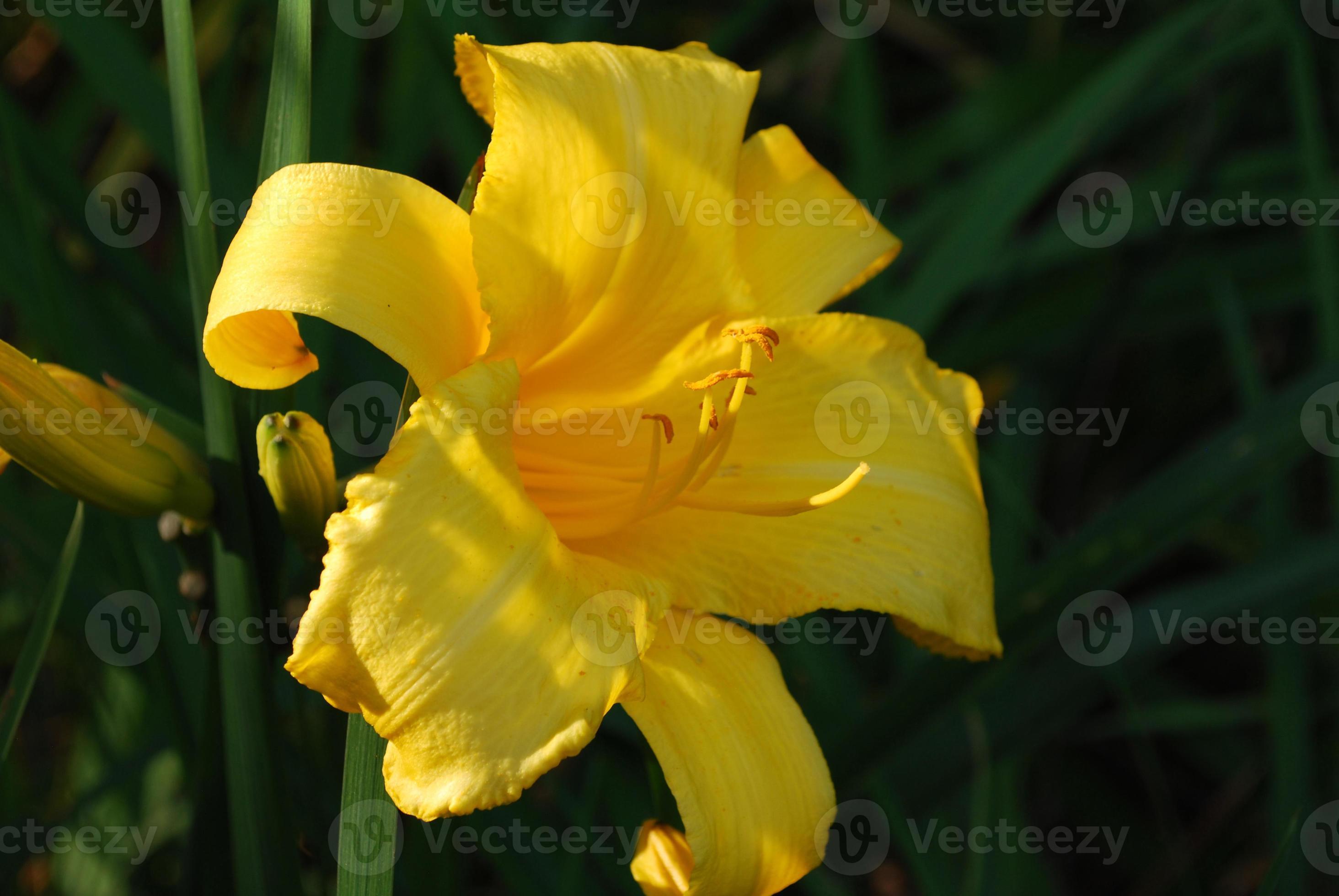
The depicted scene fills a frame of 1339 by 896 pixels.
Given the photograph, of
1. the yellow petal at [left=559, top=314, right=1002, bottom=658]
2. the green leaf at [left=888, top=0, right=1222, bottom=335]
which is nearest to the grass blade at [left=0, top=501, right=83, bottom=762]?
the yellow petal at [left=559, top=314, right=1002, bottom=658]

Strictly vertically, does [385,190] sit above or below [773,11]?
above

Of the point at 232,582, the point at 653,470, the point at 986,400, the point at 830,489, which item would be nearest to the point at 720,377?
the point at 653,470

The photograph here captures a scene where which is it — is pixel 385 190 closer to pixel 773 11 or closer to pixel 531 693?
pixel 531 693

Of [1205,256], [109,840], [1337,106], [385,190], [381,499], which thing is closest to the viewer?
[381,499]

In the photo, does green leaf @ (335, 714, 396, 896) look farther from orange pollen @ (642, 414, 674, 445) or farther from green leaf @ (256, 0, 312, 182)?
green leaf @ (256, 0, 312, 182)

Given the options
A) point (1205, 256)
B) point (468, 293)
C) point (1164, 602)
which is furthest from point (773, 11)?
point (468, 293)

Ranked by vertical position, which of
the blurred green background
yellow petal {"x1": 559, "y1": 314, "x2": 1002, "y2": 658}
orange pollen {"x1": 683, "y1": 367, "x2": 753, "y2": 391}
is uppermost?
orange pollen {"x1": 683, "y1": 367, "x2": 753, "y2": 391}

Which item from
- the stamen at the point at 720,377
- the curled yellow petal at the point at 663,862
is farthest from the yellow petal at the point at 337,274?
the curled yellow petal at the point at 663,862
